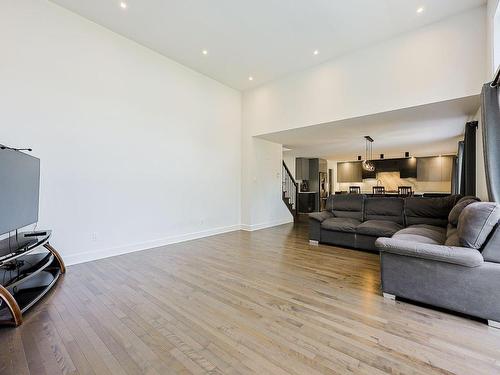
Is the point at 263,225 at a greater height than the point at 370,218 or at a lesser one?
lesser

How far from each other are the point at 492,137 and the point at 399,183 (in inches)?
357

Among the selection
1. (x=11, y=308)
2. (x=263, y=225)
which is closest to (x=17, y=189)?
(x=11, y=308)

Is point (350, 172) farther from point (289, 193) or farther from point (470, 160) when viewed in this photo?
point (470, 160)

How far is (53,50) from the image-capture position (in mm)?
3486

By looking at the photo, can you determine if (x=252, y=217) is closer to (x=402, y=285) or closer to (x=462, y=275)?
(x=402, y=285)

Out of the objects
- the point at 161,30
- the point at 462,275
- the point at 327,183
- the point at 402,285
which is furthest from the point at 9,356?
the point at 327,183

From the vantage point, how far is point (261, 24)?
153 inches

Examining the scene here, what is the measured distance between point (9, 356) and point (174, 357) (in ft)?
3.91

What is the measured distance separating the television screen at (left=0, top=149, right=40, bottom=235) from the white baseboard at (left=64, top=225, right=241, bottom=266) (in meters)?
1.00

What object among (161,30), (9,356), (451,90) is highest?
(161,30)

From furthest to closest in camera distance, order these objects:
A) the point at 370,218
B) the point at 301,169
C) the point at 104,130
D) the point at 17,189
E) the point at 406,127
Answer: the point at 301,169 → the point at 406,127 → the point at 370,218 → the point at 104,130 → the point at 17,189

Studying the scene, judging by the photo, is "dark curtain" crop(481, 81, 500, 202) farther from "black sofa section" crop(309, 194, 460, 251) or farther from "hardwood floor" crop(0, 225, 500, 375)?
"hardwood floor" crop(0, 225, 500, 375)

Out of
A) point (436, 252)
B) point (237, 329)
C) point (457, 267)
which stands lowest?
point (237, 329)

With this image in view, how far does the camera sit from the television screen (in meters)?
2.37
